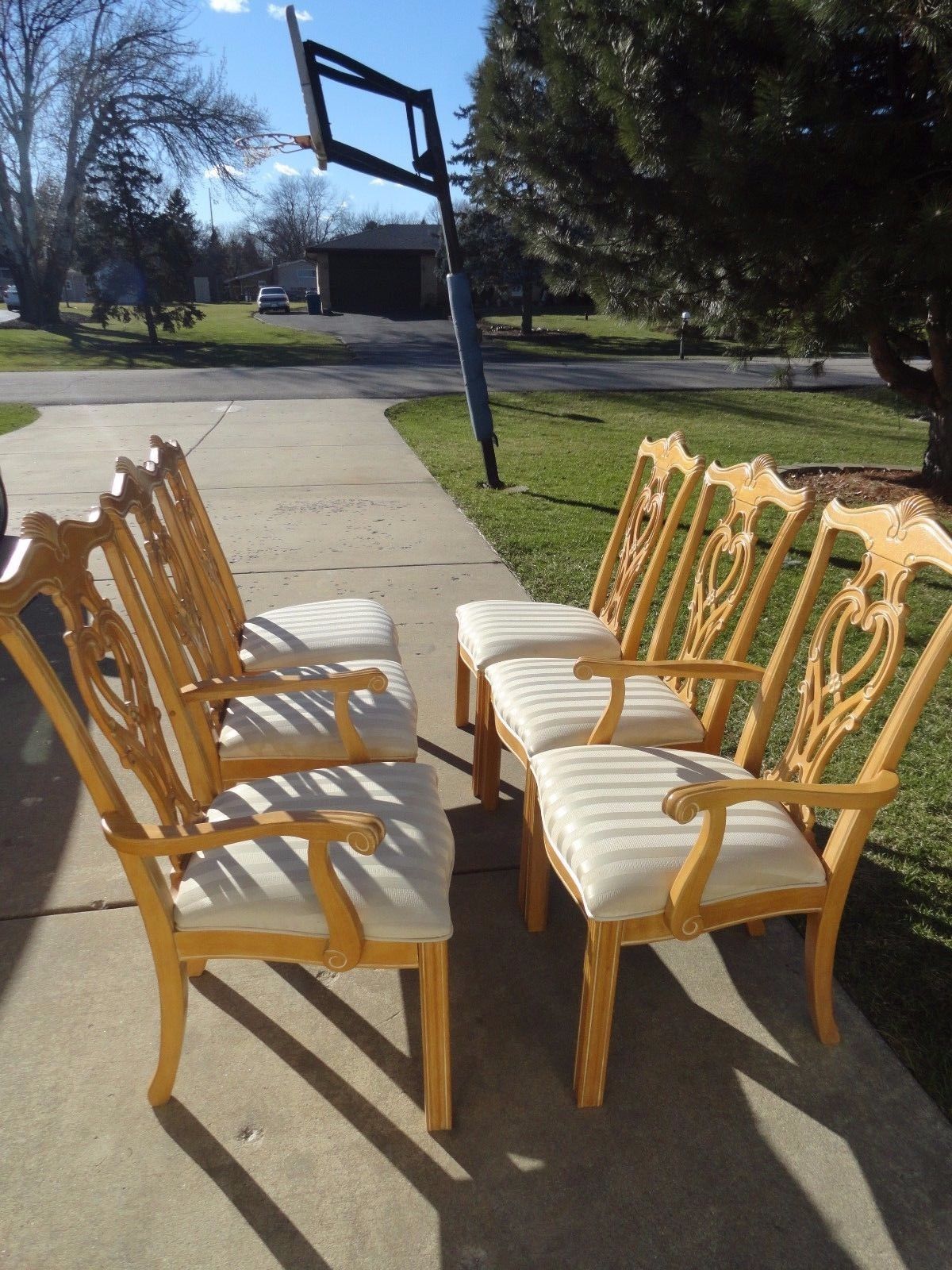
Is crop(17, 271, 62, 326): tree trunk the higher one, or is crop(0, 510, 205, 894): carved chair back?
crop(17, 271, 62, 326): tree trunk

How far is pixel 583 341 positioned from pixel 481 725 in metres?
29.8

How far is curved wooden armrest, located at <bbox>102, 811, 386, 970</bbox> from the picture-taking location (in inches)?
66.9

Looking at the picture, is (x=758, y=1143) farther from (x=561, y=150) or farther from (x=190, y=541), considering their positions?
(x=561, y=150)

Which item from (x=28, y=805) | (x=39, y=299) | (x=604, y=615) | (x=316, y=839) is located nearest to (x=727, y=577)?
(x=604, y=615)

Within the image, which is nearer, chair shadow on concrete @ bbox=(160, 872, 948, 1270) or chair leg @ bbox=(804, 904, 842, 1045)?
chair shadow on concrete @ bbox=(160, 872, 948, 1270)

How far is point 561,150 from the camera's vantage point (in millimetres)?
6211

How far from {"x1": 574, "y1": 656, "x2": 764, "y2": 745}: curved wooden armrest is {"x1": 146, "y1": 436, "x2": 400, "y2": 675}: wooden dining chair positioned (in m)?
0.90

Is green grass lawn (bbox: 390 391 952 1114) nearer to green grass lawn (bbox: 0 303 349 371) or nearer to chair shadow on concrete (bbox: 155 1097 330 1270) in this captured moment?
chair shadow on concrete (bbox: 155 1097 330 1270)

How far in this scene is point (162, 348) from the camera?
26.3 m

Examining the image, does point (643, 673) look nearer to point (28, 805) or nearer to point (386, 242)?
point (28, 805)

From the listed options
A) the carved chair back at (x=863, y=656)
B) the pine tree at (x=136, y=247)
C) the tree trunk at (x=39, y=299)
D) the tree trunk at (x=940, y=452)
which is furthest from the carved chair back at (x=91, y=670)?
the tree trunk at (x=39, y=299)

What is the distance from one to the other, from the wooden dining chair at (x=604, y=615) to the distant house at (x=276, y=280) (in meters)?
68.6

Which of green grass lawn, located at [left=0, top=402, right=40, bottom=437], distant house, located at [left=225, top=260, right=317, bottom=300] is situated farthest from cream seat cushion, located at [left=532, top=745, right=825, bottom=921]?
distant house, located at [left=225, top=260, right=317, bottom=300]

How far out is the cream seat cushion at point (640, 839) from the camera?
188 centimetres
